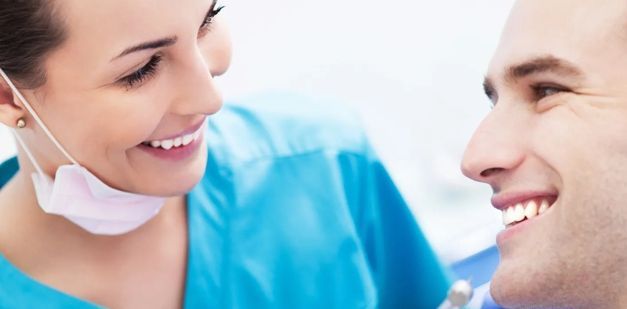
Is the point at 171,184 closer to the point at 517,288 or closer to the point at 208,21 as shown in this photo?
the point at 208,21

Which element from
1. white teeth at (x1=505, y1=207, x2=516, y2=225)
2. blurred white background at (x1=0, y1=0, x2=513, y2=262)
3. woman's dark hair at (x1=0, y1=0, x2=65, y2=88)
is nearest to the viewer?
woman's dark hair at (x1=0, y1=0, x2=65, y2=88)

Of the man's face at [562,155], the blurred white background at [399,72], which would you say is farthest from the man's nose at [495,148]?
the blurred white background at [399,72]

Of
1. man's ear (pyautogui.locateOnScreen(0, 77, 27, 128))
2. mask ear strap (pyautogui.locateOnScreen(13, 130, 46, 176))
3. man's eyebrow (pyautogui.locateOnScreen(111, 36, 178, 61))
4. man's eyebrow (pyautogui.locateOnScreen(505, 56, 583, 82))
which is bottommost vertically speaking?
man's eyebrow (pyautogui.locateOnScreen(505, 56, 583, 82))

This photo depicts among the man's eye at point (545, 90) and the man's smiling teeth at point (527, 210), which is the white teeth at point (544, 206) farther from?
the man's eye at point (545, 90)

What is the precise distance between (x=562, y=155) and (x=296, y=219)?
47 cm

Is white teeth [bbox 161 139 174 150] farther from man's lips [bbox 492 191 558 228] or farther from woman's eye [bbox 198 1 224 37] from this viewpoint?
man's lips [bbox 492 191 558 228]

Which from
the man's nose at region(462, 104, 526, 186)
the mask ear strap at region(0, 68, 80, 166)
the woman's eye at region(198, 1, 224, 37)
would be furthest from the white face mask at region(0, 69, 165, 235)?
the man's nose at region(462, 104, 526, 186)

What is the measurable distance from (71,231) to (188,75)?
0.33m

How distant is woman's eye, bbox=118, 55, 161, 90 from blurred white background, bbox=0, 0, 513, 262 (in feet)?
3.01

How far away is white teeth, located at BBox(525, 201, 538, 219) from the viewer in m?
1.03

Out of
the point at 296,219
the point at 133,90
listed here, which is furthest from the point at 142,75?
the point at 296,219

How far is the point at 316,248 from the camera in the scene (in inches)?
51.6

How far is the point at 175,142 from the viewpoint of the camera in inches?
43.1

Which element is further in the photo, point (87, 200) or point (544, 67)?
point (87, 200)
